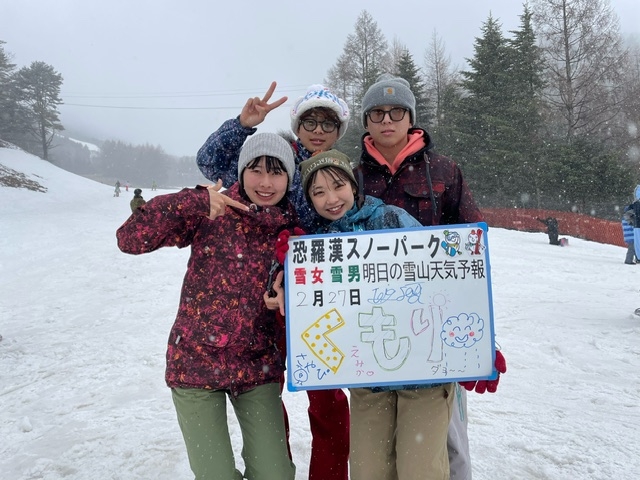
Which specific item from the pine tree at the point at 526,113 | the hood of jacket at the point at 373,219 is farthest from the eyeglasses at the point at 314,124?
the pine tree at the point at 526,113

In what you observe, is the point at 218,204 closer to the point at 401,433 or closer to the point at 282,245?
the point at 282,245

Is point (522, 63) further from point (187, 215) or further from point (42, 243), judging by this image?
point (187, 215)

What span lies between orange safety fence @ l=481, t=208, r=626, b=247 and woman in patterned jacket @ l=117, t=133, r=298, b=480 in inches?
853

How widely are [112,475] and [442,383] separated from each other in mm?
2528

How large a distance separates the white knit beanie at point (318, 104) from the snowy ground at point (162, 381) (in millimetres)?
2555

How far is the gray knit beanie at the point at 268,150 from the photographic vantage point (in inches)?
93.2

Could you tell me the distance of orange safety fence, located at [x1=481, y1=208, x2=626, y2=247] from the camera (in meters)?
20.5

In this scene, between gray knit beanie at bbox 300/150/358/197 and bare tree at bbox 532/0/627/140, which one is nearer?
gray knit beanie at bbox 300/150/358/197

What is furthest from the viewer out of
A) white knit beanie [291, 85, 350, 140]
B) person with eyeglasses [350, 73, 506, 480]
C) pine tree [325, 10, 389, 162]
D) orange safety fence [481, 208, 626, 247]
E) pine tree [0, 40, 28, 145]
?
pine tree [0, 40, 28, 145]

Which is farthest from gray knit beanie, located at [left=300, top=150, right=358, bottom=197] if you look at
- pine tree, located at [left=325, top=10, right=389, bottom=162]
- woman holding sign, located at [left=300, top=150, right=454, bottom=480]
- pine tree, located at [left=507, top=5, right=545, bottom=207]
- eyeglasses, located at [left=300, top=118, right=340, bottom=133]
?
pine tree, located at [left=325, top=10, right=389, bottom=162]

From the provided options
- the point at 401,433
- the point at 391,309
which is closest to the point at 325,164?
the point at 391,309

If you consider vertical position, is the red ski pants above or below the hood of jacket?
below

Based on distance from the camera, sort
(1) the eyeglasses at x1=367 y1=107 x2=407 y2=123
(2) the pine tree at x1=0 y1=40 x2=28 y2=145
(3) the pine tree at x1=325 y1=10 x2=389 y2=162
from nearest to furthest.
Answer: (1) the eyeglasses at x1=367 y1=107 x2=407 y2=123, (3) the pine tree at x1=325 y1=10 x2=389 y2=162, (2) the pine tree at x1=0 y1=40 x2=28 y2=145

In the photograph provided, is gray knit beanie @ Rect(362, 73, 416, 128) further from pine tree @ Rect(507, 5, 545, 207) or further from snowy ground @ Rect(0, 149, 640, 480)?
pine tree @ Rect(507, 5, 545, 207)
